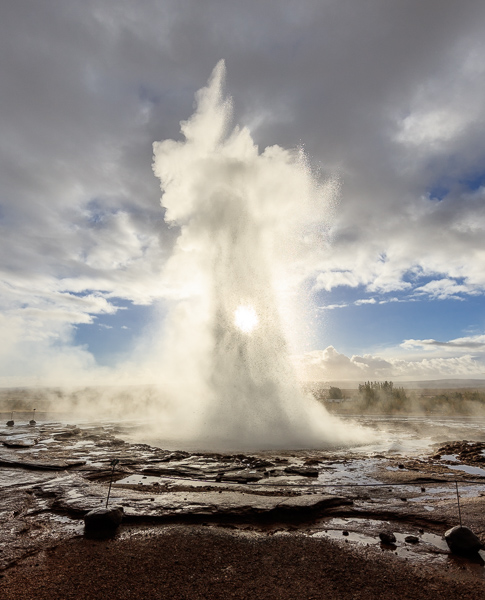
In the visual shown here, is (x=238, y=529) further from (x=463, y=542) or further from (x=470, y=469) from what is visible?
(x=470, y=469)

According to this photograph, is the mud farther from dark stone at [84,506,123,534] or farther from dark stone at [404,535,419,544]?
dark stone at [84,506,123,534]

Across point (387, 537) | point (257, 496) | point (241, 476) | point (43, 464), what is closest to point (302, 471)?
point (241, 476)

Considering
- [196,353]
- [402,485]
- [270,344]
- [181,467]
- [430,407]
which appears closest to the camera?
[402,485]

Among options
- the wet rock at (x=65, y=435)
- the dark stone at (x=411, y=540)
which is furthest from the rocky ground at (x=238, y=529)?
the wet rock at (x=65, y=435)

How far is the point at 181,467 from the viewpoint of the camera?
14.0 m

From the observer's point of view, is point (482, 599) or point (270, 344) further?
point (270, 344)

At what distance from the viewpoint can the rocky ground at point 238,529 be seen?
19.1ft

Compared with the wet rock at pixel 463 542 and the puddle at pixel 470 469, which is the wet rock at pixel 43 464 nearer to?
the wet rock at pixel 463 542

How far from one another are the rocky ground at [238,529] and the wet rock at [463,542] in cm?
17

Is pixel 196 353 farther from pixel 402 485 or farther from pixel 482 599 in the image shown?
pixel 482 599

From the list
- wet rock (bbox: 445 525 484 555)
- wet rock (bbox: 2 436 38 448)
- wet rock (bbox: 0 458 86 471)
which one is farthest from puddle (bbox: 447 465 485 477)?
wet rock (bbox: 2 436 38 448)

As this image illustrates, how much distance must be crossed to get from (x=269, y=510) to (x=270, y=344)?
1741cm

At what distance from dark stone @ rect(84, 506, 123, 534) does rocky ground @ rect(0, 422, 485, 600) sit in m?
0.27

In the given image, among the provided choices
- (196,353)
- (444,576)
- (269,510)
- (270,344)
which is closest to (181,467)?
(269,510)
